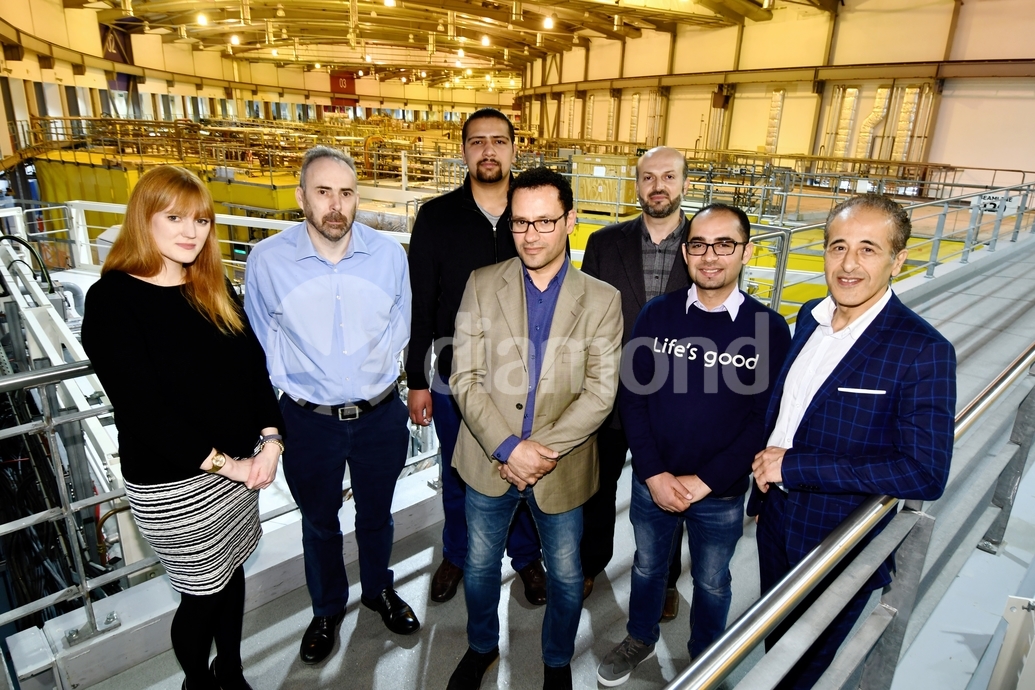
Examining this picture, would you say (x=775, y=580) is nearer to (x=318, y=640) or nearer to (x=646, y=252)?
(x=646, y=252)

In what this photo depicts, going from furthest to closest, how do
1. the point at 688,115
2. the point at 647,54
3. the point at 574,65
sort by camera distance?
the point at 574,65, the point at 647,54, the point at 688,115

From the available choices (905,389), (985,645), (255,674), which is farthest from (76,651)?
(985,645)

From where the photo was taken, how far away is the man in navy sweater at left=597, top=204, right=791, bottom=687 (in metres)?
1.76

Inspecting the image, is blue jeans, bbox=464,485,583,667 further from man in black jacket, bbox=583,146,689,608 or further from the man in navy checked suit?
the man in navy checked suit

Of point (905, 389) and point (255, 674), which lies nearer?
point (905, 389)

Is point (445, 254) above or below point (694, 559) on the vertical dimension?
above

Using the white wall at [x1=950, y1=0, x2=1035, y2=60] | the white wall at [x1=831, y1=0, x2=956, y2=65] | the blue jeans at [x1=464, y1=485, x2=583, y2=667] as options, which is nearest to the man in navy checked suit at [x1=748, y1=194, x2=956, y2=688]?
the blue jeans at [x1=464, y1=485, x2=583, y2=667]

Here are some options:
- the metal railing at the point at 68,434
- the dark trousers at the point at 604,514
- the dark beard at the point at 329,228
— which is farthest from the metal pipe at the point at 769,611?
the metal railing at the point at 68,434

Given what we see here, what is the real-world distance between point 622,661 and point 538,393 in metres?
1.00

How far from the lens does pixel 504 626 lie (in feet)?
7.32

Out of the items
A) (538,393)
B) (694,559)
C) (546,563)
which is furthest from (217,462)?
(694,559)

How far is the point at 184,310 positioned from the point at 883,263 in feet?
5.83

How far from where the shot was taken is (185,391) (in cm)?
154

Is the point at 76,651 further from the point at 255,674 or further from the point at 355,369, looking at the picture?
the point at 355,369
